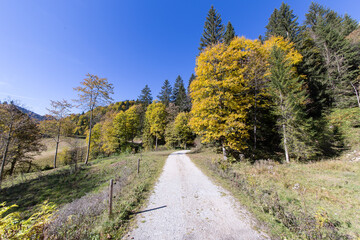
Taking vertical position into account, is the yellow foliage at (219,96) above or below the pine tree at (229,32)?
below

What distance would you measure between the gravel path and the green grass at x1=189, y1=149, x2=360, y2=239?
820 mm

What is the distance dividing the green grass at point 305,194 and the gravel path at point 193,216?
2.69 feet

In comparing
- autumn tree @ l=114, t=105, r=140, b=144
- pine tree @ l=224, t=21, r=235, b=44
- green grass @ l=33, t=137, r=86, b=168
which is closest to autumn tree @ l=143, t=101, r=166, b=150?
autumn tree @ l=114, t=105, r=140, b=144

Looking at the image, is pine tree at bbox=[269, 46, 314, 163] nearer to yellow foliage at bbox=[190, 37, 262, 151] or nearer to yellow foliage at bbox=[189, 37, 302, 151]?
yellow foliage at bbox=[189, 37, 302, 151]

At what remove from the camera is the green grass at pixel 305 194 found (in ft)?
14.8

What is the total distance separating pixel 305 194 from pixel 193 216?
22.0ft

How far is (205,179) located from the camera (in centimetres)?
865

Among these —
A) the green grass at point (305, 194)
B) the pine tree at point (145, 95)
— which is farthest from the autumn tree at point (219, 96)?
the pine tree at point (145, 95)

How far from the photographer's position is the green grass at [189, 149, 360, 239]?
14.8ft

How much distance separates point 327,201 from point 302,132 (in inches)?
360

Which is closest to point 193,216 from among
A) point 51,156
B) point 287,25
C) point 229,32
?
point 229,32

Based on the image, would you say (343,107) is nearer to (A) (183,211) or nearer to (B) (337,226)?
(B) (337,226)

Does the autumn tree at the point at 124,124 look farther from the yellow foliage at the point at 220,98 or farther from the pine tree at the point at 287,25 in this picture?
the pine tree at the point at 287,25

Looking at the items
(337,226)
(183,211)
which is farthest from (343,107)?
(183,211)
